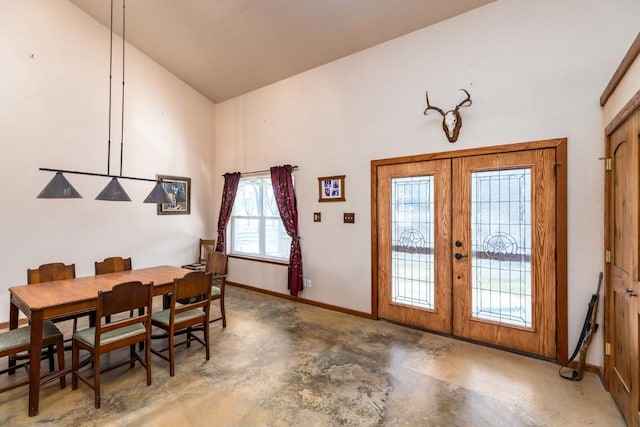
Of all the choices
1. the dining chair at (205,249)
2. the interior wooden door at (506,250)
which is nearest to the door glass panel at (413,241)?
the interior wooden door at (506,250)

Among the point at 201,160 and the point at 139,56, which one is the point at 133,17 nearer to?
the point at 139,56

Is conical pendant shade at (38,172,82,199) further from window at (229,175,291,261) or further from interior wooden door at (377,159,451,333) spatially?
interior wooden door at (377,159,451,333)

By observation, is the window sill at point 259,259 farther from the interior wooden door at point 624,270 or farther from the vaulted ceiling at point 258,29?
the interior wooden door at point 624,270

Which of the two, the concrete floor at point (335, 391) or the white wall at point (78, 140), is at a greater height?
the white wall at point (78, 140)

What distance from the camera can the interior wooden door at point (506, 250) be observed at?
9.67 ft

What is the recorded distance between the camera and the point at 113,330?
243 centimetres

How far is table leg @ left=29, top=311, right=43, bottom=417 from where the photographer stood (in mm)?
2127

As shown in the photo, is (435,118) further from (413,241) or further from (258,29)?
(258,29)

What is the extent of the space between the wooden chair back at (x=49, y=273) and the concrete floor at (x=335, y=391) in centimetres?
89

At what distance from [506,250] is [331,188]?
231 centimetres

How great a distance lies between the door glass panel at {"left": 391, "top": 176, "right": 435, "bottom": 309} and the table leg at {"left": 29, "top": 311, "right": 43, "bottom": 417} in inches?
134

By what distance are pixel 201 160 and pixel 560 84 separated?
5532mm

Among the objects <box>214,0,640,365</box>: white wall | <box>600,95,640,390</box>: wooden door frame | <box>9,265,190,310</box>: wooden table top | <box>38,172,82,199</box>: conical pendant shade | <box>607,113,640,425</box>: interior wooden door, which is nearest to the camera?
<box>607,113,640,425</box>: interior wooden door

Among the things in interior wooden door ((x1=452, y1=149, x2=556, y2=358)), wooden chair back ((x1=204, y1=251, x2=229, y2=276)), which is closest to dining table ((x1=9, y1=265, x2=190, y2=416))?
wooden chair back ((x1=204, y1=251, x2=229, y2=276))
